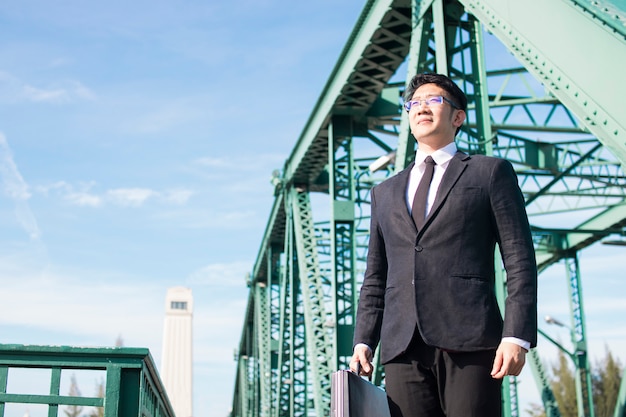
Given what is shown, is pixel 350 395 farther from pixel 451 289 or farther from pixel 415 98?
pixel 415 98

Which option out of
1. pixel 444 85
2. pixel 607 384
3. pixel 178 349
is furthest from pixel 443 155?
pixel 178 349

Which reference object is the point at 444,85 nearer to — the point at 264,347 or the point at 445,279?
the point at 445,279

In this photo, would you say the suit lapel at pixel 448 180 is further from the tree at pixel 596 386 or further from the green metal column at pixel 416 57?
the tree at pixel 596 386

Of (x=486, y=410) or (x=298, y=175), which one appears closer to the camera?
(x=486, y=410)

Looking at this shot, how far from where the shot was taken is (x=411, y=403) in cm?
302

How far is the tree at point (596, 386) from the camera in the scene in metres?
32.5

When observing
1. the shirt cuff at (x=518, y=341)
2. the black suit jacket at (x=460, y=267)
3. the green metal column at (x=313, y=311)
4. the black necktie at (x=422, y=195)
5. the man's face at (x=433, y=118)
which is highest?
the green metal column at (x=313, y=311)

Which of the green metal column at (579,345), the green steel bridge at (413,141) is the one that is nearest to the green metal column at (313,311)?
the green steel bridge at (413,141)

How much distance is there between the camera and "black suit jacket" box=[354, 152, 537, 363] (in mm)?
3031

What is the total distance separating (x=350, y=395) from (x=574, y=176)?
1938 cm

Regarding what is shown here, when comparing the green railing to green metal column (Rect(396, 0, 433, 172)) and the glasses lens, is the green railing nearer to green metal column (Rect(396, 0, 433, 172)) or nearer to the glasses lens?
the glasses lens

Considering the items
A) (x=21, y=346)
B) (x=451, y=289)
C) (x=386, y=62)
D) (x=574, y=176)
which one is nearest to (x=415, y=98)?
(x=451, y=289)

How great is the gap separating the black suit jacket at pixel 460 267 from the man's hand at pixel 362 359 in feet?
0.15

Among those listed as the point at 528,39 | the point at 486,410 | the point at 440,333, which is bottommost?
the point at 486,410
